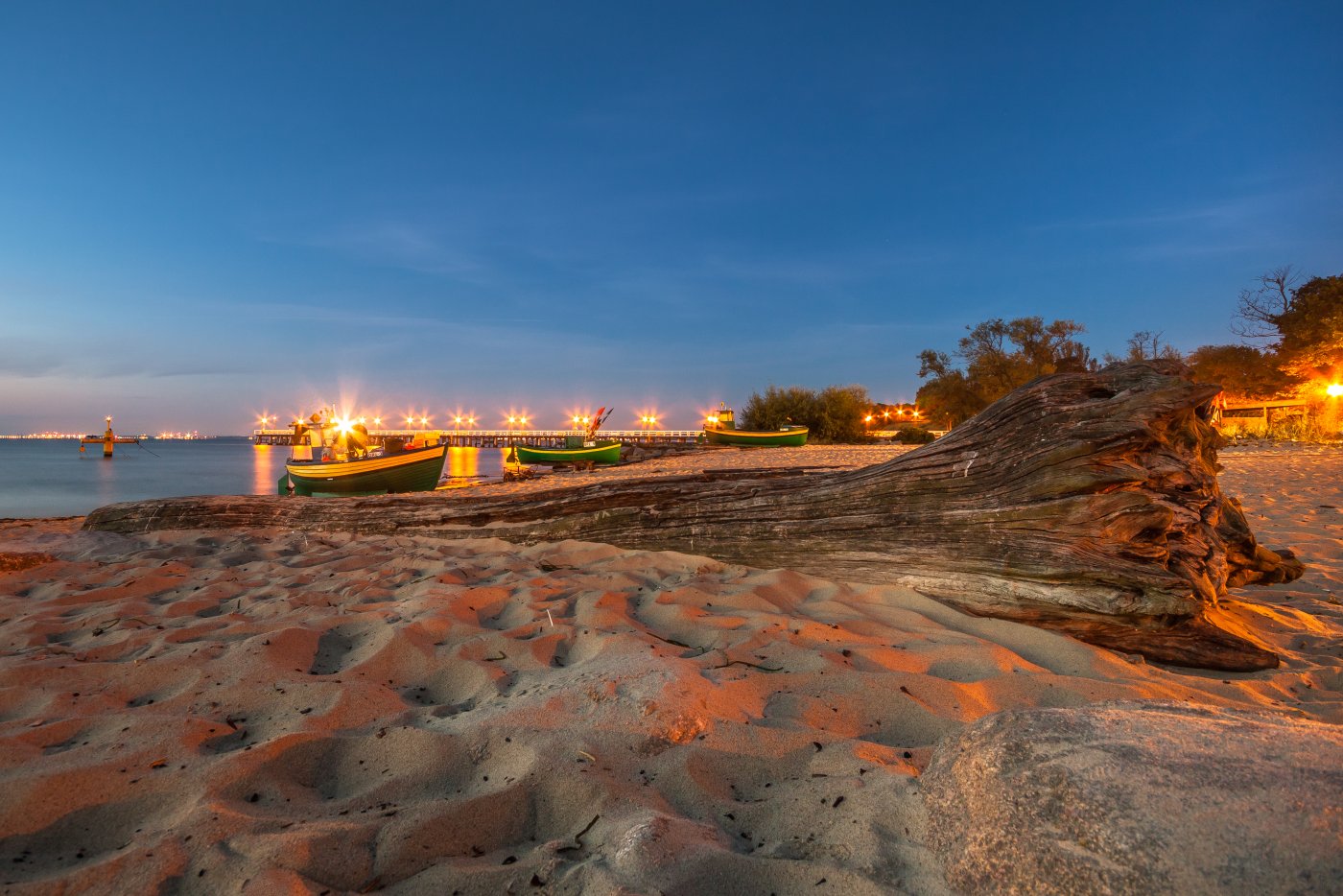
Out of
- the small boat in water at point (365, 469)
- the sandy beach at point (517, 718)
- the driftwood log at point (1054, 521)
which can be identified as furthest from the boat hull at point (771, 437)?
the sandy beach at point (517, 718)

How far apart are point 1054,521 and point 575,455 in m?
20.8

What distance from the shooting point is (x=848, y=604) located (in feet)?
11.4

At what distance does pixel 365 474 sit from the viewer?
1391cm

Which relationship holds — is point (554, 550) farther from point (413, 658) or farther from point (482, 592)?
point (413, 658)

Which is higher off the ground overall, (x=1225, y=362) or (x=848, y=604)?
(x=1225, y=362)

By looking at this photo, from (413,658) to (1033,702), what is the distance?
7.90 ft

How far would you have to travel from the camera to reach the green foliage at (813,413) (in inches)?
1288

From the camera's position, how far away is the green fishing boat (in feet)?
75.8

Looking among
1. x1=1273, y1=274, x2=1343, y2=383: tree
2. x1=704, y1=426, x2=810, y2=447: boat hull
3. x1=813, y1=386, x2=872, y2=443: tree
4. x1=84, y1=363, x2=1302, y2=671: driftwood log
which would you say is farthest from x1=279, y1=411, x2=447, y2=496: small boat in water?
x1=1273, y1=274, x2=1343, y2=383: tree

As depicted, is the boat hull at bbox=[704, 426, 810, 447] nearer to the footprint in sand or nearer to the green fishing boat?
the green fishing boat

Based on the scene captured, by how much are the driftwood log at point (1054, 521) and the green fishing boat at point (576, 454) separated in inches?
712

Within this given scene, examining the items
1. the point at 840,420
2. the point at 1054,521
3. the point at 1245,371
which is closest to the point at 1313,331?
the point at 1245,371

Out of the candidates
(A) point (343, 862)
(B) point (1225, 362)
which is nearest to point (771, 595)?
(A) point (343, 862)

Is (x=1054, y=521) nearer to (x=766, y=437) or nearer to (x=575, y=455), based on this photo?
(x=575, y=455)
